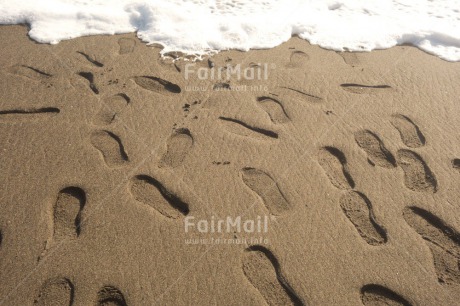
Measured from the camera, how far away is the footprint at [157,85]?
355 centimetres

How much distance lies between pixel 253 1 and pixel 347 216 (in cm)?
323

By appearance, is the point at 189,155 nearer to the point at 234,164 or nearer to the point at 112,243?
the point at 234,164

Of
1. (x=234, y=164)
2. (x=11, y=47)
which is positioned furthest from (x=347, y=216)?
(x=11, y=47)

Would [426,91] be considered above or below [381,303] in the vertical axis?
above

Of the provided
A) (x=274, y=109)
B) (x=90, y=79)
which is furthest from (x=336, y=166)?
(x=90, y=79)

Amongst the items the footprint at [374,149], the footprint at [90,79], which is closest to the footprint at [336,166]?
the footprint at [374,149]

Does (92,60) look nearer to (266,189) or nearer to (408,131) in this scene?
(266,189)

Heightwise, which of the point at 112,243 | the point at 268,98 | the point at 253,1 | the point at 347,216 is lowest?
the point at 112,243

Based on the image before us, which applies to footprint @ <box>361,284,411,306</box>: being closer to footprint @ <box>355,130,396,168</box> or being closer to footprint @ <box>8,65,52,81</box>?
footprint @ <box>355,130,396,168</box>

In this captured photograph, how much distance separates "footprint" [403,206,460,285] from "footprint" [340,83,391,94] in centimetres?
127

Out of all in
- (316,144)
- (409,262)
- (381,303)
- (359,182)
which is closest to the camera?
(381,303)

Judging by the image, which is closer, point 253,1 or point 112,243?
point 112,243

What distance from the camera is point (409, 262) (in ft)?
8.21

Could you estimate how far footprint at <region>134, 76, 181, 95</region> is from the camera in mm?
3547
